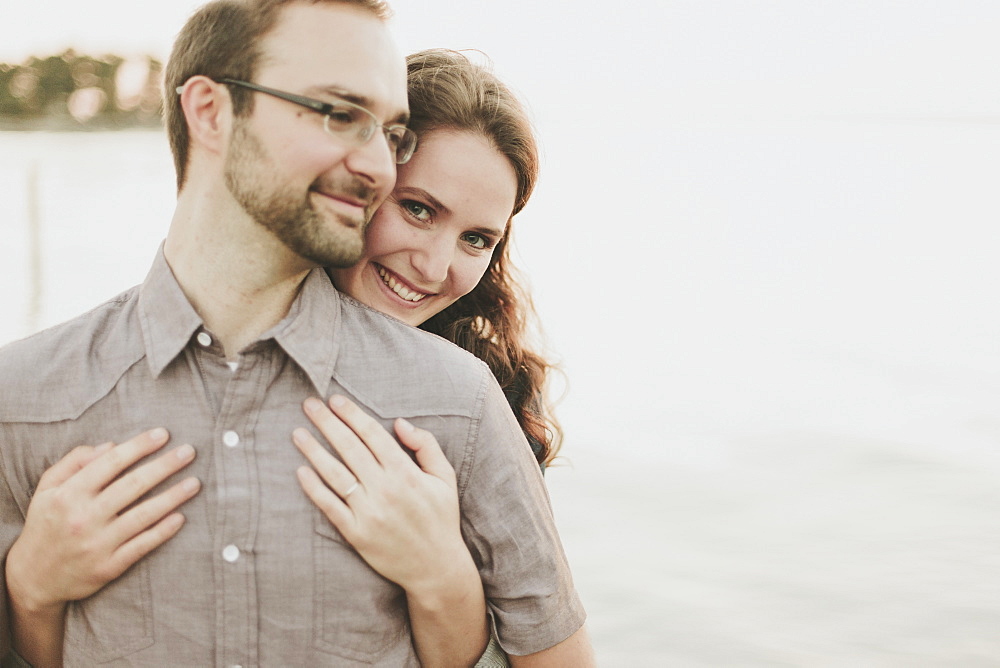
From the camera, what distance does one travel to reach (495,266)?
103 inches

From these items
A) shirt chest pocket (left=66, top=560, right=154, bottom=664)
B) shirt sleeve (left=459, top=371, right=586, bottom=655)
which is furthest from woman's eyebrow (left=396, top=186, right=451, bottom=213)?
shirt chest pocket (left=66, top=560, right=154, bottom=664)

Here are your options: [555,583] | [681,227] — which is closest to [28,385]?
[555,583]

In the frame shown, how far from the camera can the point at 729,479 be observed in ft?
17.2

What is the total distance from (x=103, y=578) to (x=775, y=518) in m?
3.96

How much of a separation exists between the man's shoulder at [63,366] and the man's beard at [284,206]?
0.90ft

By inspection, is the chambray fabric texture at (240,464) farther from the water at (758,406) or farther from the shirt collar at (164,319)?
the water at (758,406)

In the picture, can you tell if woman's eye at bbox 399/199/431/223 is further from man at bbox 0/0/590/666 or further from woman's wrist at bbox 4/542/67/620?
woman's wrist at bbox 4/542/67/620

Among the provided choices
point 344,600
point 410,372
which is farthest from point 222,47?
point 344,600

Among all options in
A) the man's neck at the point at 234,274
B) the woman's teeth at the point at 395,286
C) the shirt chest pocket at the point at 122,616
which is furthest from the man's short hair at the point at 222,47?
the shirt chest pocket at the point at 122,616

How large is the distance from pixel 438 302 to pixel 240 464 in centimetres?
80

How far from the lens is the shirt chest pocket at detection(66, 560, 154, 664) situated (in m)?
1.43

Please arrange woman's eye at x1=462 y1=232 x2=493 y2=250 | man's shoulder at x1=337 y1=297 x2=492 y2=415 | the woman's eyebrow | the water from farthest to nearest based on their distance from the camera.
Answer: the water
woman's eye at x1=462 y1=232 x2=493 y2=250
the woman's eyebrow
man's shoulder at x1=337 y1=297 x2=492 y2=415

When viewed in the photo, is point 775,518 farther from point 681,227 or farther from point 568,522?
point 681,227

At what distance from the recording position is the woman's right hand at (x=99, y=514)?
140 centimetres
